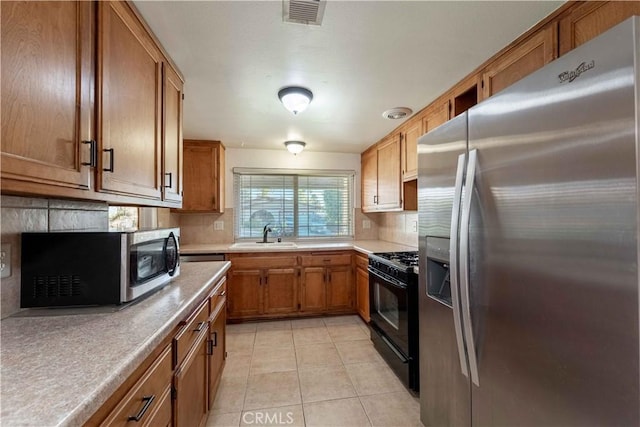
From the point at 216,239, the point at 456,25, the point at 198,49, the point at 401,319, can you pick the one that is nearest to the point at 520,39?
the point at 456,25

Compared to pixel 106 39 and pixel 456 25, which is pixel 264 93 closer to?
pixel 106 39

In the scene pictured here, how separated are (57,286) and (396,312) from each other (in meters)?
2.04

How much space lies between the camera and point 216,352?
6.19ft

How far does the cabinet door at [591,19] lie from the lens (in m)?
1.06

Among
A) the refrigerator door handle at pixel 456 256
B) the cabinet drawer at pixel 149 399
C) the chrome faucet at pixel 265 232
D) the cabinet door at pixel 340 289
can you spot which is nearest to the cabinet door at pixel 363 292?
the cabinet door at pixel 340 289

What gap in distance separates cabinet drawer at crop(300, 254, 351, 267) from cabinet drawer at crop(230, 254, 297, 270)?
0.44ft

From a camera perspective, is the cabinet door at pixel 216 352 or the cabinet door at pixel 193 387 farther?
the cabinet door at pixel 216 352

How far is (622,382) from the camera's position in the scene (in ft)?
2.28

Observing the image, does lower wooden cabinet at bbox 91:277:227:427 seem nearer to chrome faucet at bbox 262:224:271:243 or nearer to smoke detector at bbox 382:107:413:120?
chrome faucet at bbox 262:224:271:243

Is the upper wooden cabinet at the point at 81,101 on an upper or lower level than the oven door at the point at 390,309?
upper

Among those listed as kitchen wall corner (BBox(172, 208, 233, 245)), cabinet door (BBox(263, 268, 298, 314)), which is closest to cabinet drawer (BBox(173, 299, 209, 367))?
cabinet door (BBox(263, 268, 298, 314))

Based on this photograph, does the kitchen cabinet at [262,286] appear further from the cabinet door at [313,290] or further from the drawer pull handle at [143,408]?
the drawer pull handle at [143,408]

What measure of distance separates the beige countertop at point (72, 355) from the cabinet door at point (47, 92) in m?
0.46

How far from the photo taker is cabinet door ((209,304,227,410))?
5.60 feet
